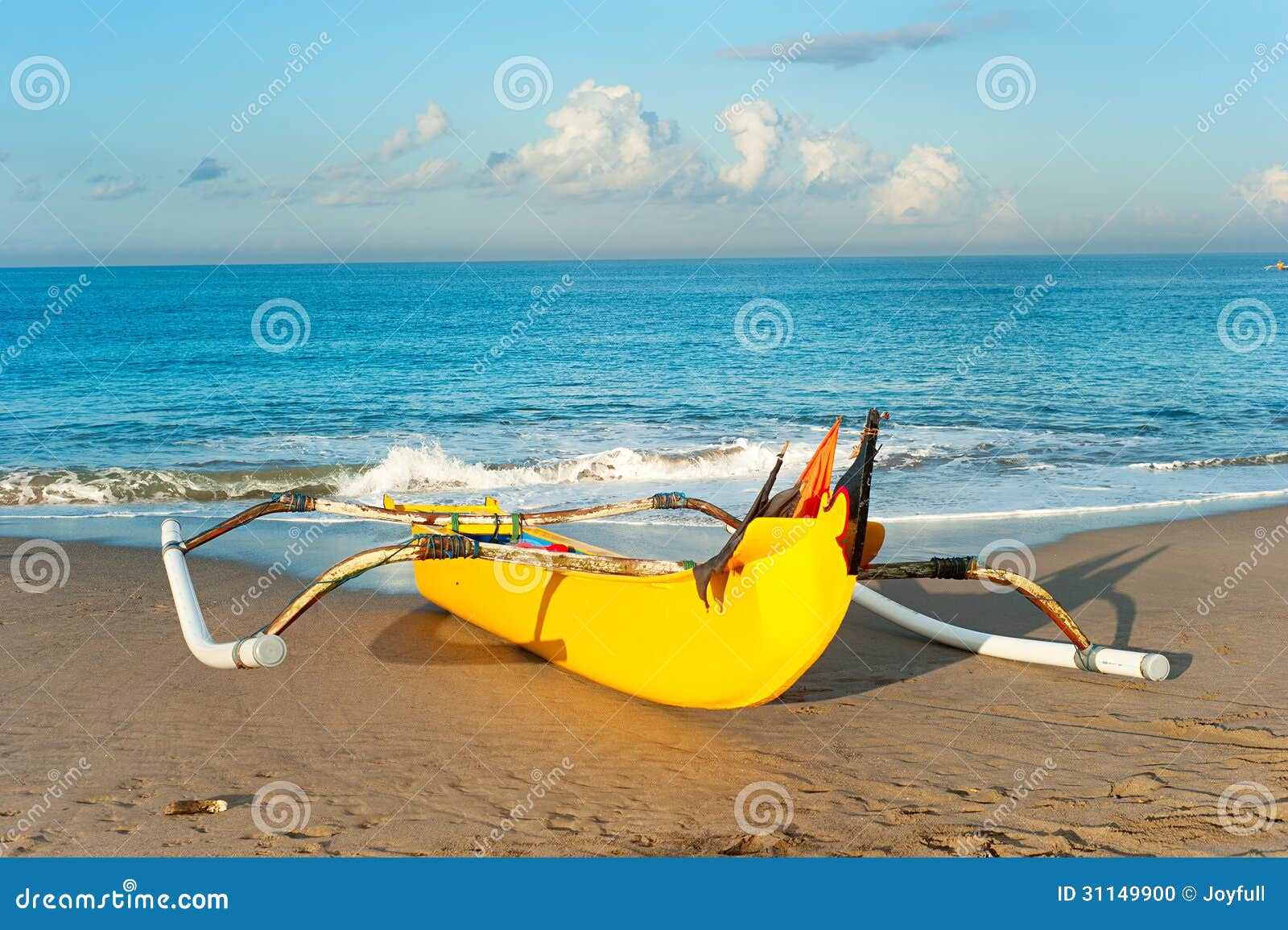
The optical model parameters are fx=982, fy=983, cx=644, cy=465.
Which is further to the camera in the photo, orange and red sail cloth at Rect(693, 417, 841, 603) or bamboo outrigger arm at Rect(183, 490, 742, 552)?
bamboo outrigger arm at Rect(183, 490, 742, 552)

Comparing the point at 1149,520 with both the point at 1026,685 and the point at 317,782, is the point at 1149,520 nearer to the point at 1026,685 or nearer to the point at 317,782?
the point at 1026,685

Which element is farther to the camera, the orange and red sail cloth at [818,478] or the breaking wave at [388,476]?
the breaking wave at [388,476]

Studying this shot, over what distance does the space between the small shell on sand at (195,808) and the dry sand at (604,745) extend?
0.05 m

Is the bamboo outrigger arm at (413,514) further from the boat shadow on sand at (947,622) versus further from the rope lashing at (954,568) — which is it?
the rope lashing at (954,568)

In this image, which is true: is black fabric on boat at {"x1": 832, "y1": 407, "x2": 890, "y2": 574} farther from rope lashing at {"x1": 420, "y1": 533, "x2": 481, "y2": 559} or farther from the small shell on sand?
the small shell on sand

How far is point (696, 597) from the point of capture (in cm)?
466

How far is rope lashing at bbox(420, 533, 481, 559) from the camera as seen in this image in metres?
5.04

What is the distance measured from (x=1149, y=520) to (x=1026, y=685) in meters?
5.29

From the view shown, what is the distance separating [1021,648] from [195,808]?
177 inches

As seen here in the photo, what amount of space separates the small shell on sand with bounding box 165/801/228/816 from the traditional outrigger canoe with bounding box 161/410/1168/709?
633 millimetres

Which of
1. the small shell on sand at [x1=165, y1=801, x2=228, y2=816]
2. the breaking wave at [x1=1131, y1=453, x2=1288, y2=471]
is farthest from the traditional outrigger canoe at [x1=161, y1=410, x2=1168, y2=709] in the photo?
the breaking wave at [x1=1131, y1=453, x2=1288, y2=471]

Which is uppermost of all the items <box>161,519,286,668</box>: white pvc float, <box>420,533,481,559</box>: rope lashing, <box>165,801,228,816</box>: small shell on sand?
<box>420,533,481,559</box>: rope lashing

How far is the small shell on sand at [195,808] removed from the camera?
4119 mm

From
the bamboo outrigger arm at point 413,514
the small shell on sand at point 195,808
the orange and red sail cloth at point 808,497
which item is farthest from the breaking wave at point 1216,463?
the small shell on sand at point 195,808
